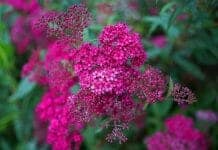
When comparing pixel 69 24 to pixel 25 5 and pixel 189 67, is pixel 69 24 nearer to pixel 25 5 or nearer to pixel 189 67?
pixel 189 67

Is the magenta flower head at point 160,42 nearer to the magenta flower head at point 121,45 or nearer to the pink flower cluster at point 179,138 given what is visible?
the pink flower cluster at point 179,138

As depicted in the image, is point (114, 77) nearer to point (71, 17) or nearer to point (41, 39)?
point (71, 17)

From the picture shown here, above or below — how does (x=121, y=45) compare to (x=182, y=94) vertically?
above

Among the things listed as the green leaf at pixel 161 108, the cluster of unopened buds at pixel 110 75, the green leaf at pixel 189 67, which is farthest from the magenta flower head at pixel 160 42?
the cluster of unopened buds at pixel 110 75

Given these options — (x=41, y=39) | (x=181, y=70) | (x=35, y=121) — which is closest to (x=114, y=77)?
(x=181, y=70)

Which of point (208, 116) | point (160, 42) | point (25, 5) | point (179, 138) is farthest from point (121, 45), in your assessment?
point (25, 5)
